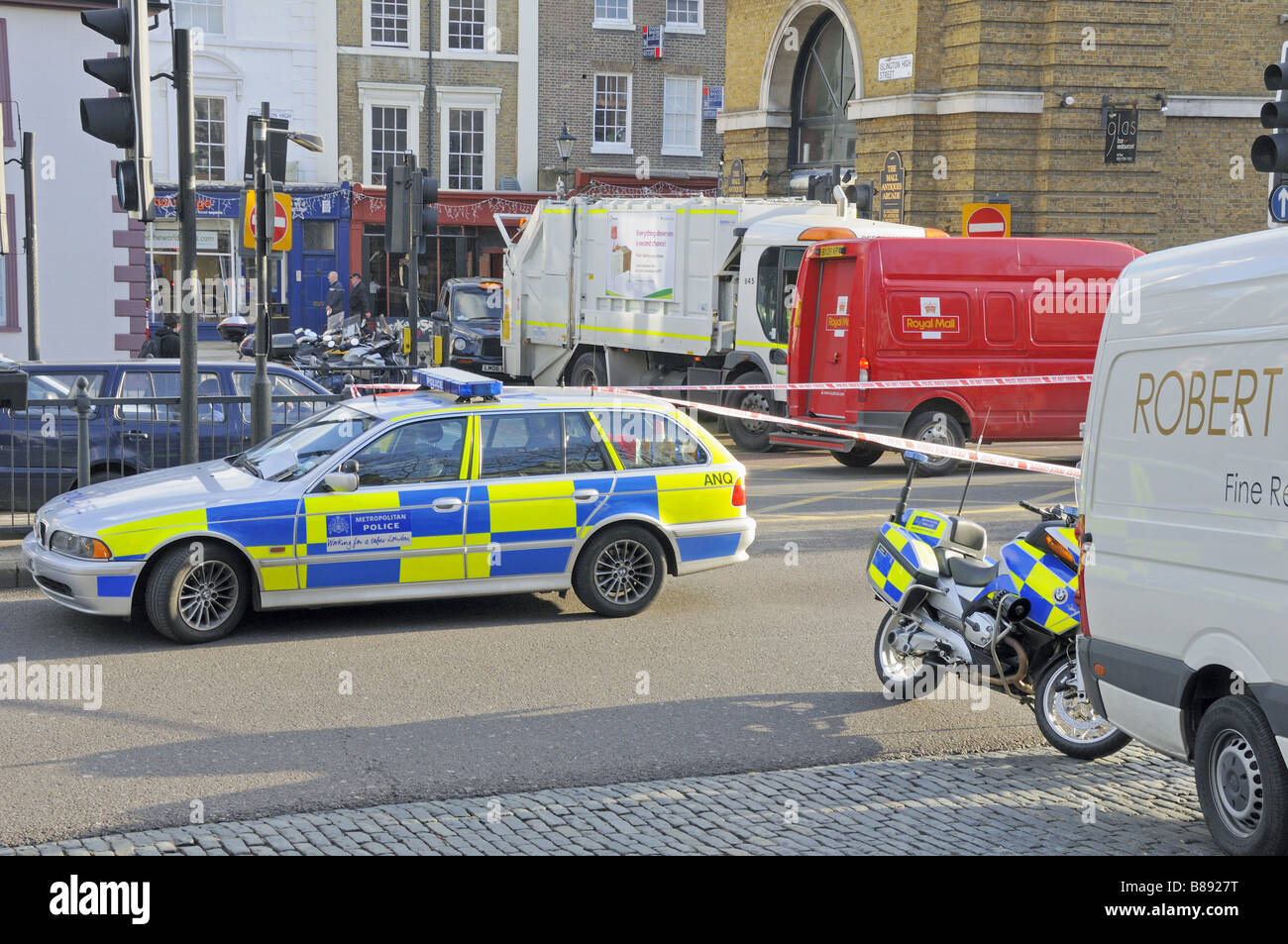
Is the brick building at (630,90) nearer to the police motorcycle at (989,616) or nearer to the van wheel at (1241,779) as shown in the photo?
the police motorcycle at (989,616)

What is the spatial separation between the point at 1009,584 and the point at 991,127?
20.0 m

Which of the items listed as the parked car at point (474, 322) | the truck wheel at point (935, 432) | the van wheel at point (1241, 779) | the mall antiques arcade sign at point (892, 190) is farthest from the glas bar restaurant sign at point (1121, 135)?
the van wheel at point (1241, 779)

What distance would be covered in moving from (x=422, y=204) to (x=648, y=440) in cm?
825

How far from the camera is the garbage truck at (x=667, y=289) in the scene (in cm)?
1864

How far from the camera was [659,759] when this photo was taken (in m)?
6.71

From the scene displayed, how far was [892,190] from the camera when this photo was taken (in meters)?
26.7

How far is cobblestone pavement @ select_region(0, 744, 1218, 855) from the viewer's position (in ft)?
18.0

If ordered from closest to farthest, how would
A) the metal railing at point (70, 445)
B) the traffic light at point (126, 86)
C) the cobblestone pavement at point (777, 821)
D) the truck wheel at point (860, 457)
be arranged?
the cobblestone pavement at point (777, 821) < the traffic light at point (126, 86) < the metal railing at point (70, 445) < the truck wheel at point (860, 457)

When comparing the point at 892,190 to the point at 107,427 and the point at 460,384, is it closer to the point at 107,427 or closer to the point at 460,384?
the point at 107,427

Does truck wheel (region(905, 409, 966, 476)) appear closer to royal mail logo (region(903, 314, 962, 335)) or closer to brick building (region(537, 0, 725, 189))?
royal mail logo (region(903, 314, 962, 335))

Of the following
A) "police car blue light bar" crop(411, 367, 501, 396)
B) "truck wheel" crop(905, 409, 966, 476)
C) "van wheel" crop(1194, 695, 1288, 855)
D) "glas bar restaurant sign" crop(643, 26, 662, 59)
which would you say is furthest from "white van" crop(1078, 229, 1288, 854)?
"glas bar restaurant sign" crop(643, 26, 662, 59)

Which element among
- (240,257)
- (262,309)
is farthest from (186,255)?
(240,257)

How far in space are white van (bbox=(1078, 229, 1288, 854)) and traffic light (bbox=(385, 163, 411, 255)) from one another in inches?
471

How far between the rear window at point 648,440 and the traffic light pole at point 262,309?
11.3 ft
